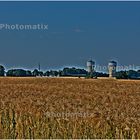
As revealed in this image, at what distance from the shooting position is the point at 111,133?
7.85 m

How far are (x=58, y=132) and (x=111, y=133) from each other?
915 mm

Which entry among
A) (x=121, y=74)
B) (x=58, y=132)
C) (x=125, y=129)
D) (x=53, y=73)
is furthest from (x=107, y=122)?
(x=121, y=74)

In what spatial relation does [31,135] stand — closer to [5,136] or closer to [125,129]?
[5,136]

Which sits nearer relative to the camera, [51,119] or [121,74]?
[51,119]

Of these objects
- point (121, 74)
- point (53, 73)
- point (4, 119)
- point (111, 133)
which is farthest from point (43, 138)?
point (121, 74)

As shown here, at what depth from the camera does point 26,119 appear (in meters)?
8.99

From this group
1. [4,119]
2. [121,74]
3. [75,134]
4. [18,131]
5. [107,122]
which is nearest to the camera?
[75,134]

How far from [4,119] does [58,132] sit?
1.88m

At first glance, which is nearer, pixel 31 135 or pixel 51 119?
pixel 31 135

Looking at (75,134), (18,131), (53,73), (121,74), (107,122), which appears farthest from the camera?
(121,74)

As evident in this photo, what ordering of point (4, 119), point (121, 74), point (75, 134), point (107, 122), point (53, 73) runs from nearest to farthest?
point (75, 134), point (107, 122), point (4, 119), point (53, 73), point (121, 74)

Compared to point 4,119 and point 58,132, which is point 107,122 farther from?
point 4,119

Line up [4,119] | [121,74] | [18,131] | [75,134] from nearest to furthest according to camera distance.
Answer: [75,134]
[18,131]
[4,119]
[121,74]

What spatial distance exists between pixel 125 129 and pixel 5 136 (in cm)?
215
